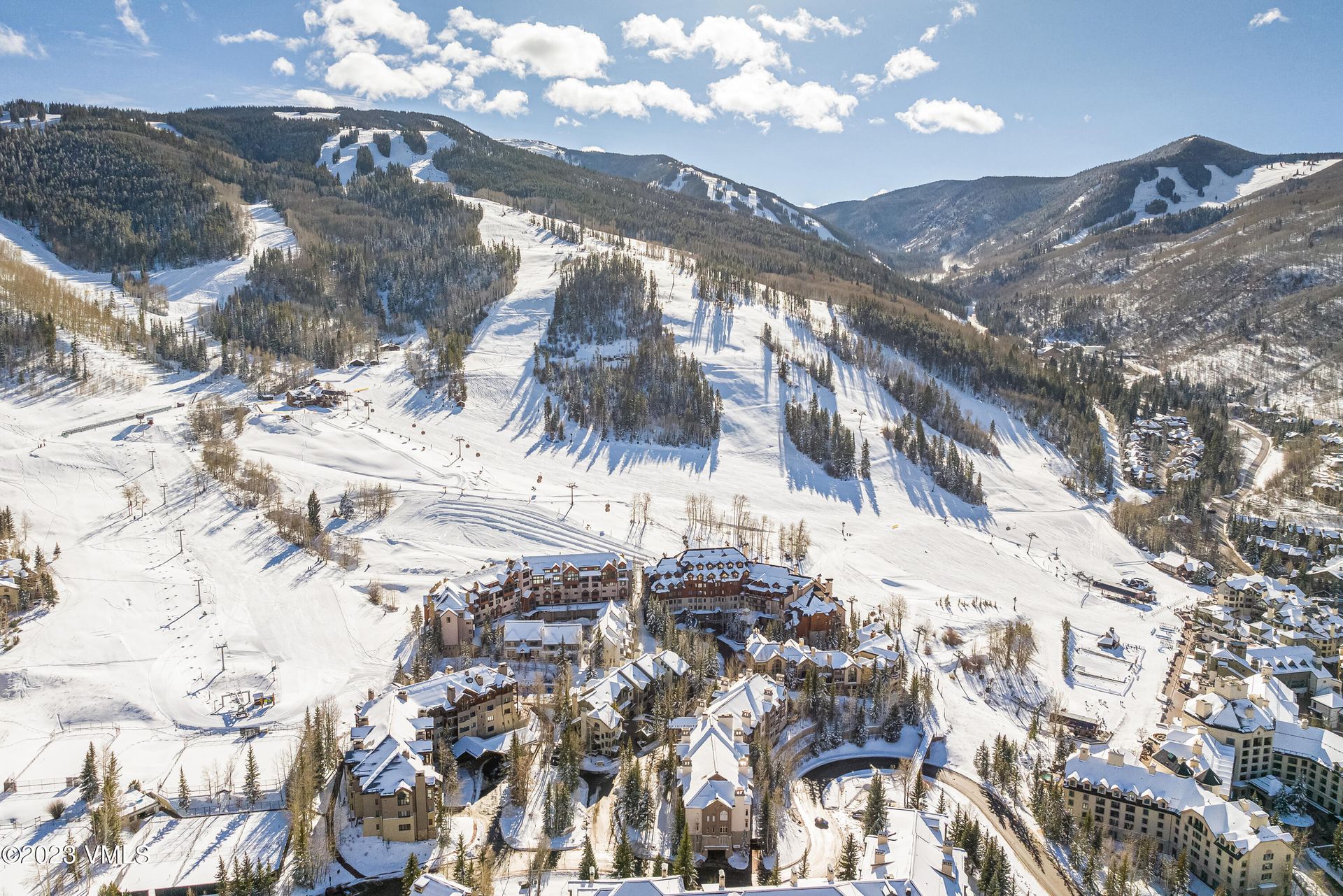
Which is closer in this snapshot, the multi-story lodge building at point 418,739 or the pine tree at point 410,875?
the pine tree at point 410,875

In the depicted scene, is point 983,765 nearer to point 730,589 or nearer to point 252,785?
point 730,589

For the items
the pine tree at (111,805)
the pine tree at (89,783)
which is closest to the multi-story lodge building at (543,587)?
the pine tree at (111,805)

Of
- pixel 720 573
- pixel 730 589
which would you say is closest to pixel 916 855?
pixel 730 589

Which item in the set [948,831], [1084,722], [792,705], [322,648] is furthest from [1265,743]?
[322,648]

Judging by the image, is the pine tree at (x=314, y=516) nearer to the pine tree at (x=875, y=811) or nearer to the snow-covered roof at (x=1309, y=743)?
the pine tree at (x=875, y=811)

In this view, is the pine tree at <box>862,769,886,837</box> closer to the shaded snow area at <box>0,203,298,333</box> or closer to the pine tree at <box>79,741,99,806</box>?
the pine tree at <box>79,741,99,806</box>
